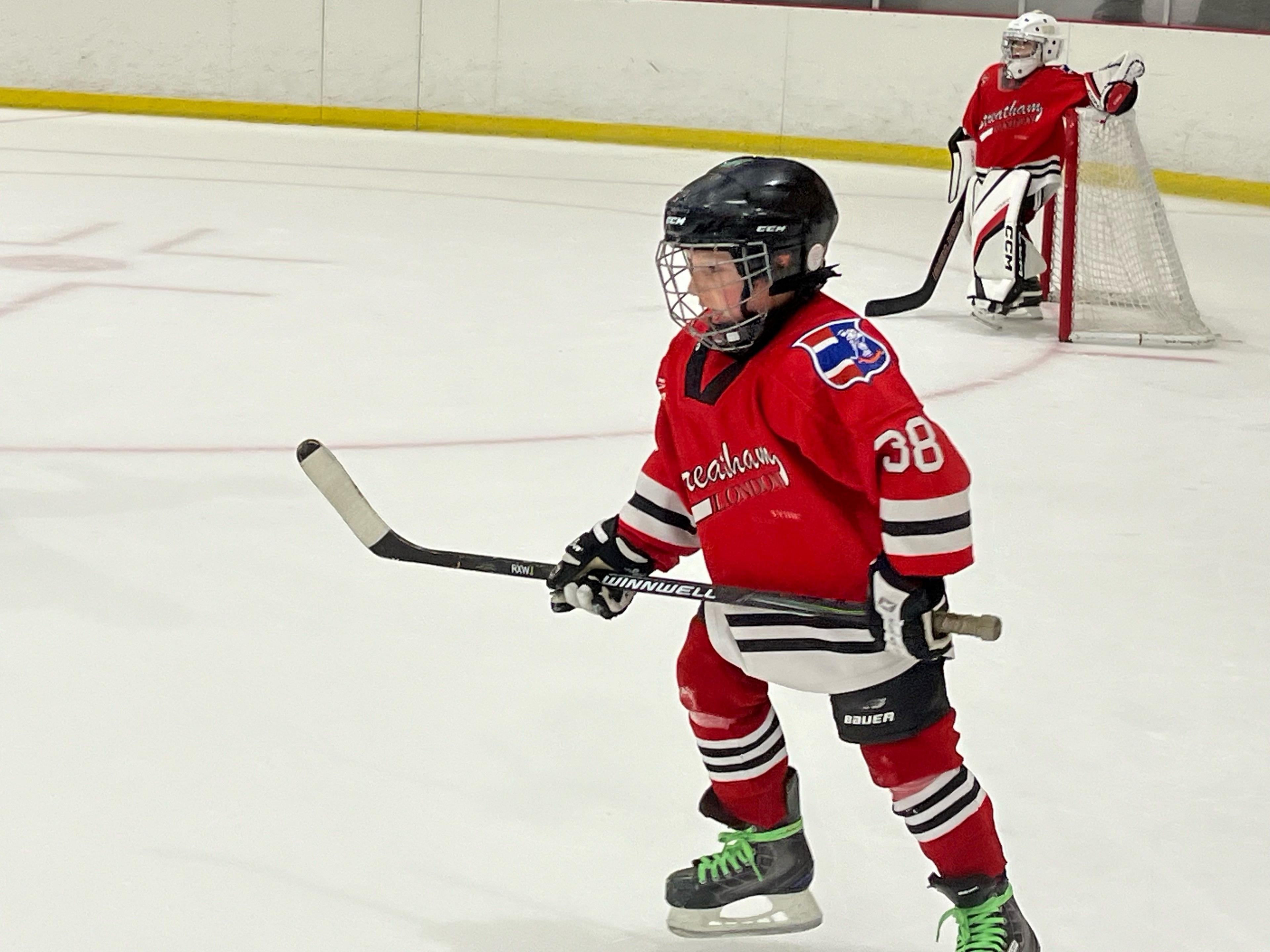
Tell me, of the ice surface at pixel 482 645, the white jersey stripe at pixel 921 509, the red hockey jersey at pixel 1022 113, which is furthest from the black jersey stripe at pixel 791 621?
the red hockey jersey at pixel 1022 113

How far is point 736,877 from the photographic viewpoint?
1.44m

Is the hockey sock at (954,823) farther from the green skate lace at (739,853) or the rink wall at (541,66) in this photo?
the rink wall at (541,66)

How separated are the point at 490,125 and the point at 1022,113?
421 cm

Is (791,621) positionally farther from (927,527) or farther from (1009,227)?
(1009,227)

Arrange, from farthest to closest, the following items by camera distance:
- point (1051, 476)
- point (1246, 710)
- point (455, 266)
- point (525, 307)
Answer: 1. point (455, 266)
2. point (525, 307)
3. point (1051, 476)
4. point (1246, 710)

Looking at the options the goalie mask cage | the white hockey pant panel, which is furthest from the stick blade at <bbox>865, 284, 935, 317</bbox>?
the goalie mask cage

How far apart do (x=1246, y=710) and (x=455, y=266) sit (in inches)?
133

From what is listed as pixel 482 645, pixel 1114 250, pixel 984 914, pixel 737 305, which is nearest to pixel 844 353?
pixel 737 305

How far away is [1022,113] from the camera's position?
446 centimetres

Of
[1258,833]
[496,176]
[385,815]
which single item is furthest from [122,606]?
[496,176]

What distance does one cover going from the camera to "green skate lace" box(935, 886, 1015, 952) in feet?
4.31

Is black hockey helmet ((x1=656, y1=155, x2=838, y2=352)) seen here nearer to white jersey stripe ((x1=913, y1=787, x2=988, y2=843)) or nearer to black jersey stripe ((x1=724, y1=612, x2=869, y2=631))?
black jersey stripe ((x1=724, y1=612, x2=869, y2=631))

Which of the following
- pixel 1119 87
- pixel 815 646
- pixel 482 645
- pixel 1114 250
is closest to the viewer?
pixel 815 646

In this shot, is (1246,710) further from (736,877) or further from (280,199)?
(280,199)
